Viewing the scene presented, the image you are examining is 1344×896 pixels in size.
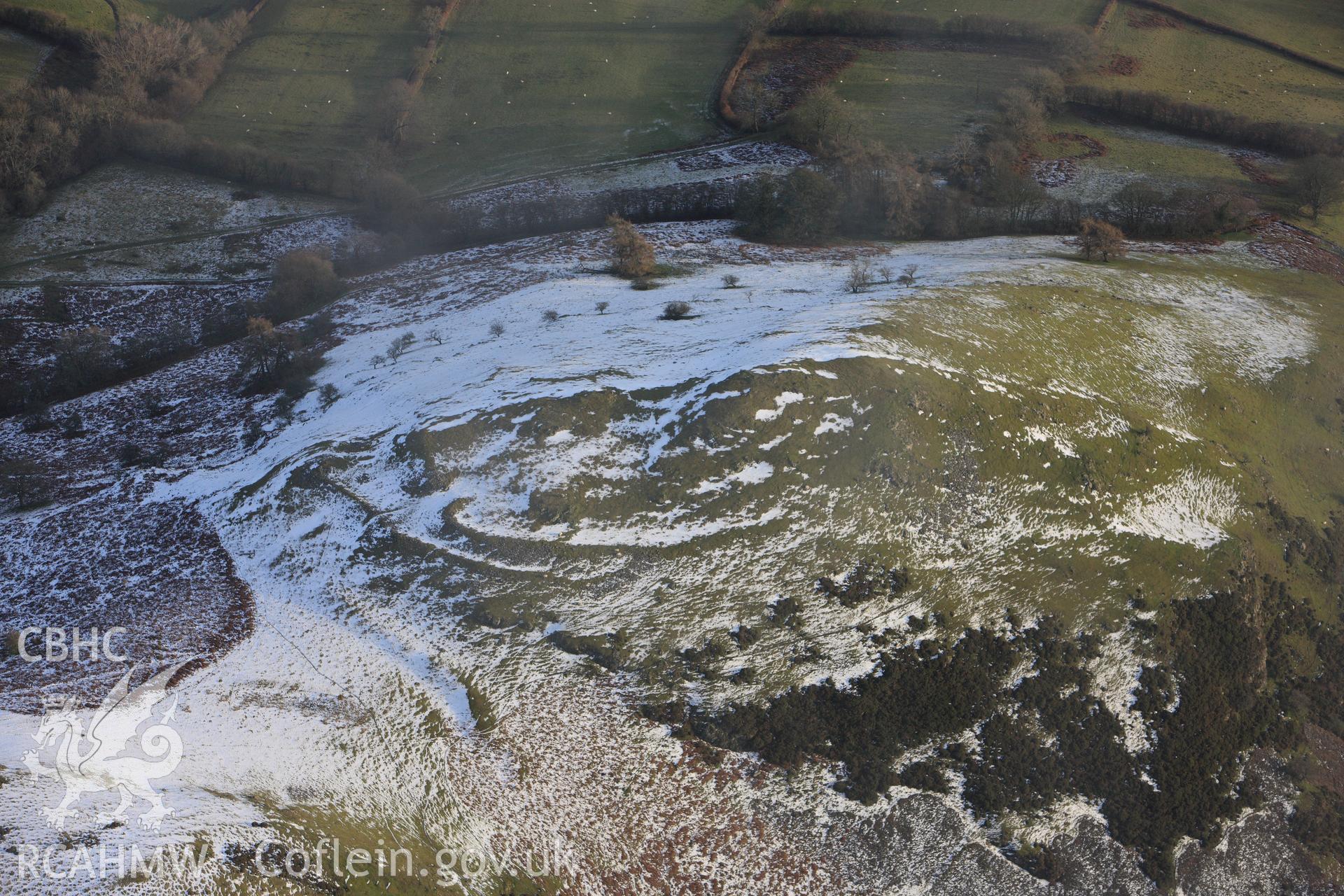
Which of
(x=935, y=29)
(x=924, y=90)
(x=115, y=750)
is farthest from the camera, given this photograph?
(x=935, y=29)

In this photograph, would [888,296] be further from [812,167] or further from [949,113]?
[949,113]

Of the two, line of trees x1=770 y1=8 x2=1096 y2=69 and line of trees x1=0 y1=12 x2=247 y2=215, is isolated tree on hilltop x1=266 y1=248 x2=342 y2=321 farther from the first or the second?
line of trees x1=770 y1=8 x2=1096 y2=69

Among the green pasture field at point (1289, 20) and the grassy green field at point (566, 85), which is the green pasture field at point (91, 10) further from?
the green pasture field at point (1289, 20)

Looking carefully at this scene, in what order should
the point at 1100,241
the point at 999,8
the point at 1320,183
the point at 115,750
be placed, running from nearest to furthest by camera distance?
1. the point at 115,750
2. the point at 1100,241
3. the point at 1320,183
4. the point at 999,8

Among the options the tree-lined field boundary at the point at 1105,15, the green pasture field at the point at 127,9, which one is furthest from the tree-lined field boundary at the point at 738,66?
the green pasture field at the point at 127,9

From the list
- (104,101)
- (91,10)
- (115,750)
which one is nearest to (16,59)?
(91,10)

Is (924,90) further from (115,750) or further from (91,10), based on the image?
(115,750)
